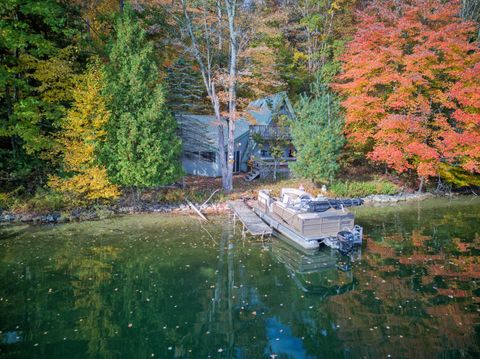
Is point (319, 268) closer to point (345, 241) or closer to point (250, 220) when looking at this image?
point (345, 241)

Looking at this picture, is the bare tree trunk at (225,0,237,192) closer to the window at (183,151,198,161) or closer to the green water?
the window at (183,151,198,161)

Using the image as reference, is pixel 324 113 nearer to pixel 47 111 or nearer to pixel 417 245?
pixel 417 245

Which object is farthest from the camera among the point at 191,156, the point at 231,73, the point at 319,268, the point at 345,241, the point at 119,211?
the point at 191,156

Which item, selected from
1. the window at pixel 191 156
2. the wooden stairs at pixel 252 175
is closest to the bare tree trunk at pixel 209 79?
the wooden stairs at pixel 252 175

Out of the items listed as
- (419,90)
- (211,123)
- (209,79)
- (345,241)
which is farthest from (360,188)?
(209,79)

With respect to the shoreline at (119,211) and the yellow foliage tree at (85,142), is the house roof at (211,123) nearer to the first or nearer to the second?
the shoreline at (119,211)

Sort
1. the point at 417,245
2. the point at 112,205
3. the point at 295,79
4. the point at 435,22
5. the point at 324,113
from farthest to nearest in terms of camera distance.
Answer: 1. the point at 295,79
2. the point at 435,22
3. the point at 324,113
4. the point at 112,205
5. the point at 417,245

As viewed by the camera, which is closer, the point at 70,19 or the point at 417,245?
the point at 417,245

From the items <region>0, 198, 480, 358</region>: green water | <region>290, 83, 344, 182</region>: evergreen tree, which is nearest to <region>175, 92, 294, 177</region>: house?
<region>290, 83, 344, 182</region>: evergreen tree

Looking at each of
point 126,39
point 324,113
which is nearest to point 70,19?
point 126,39
